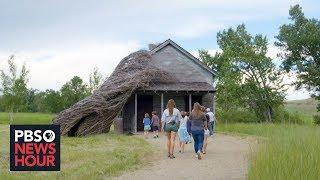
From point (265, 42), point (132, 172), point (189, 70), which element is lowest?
point (132, 172)

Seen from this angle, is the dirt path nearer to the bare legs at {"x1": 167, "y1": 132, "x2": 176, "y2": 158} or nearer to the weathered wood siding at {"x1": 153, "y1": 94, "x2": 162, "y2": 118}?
the bare legs at {"x1": 167, "y1": 132, "x2": 176, "y2": 158}

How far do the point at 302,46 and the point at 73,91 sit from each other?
128ft

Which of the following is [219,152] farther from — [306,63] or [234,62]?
[234,62]

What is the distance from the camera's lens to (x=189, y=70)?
37.9 metres

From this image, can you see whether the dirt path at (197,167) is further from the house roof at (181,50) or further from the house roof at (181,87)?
the house roof at (181,50)

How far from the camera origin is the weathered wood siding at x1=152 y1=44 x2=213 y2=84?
37.7 meters

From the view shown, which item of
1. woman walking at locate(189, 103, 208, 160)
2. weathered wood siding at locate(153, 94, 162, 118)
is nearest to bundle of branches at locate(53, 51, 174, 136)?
weathered wood siding at locate(153, 94, 162, 118)

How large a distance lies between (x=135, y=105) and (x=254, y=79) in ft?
90.3

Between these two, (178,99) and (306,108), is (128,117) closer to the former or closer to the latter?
(178,99)

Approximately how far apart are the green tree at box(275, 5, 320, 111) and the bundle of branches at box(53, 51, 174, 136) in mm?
21765

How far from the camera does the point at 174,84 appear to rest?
35.9 meters

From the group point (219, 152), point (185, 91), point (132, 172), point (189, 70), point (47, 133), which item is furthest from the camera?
point (189, 70)

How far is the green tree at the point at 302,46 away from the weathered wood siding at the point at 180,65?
1724 centimetres

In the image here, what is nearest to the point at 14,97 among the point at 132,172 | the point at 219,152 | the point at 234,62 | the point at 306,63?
the point at 234,62
